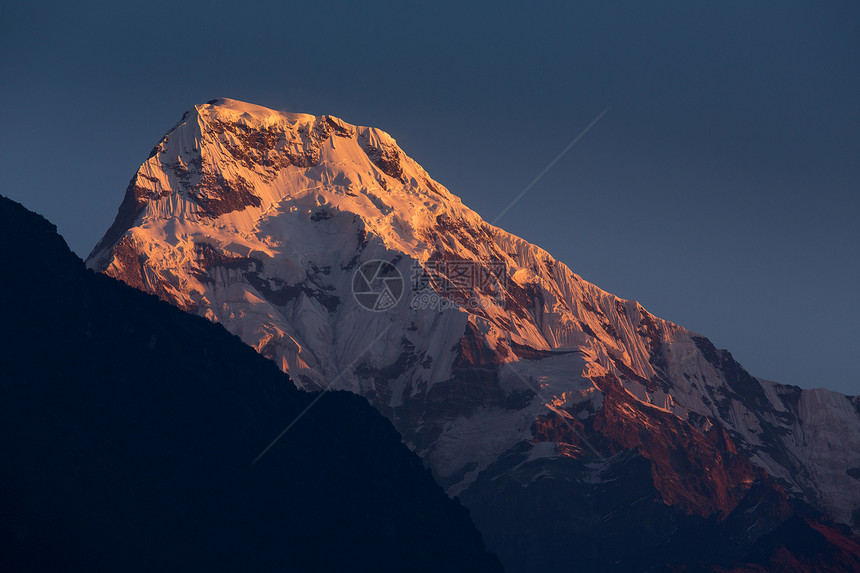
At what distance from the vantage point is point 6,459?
200 meters

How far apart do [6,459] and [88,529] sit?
13.0 meters

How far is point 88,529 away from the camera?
200 m

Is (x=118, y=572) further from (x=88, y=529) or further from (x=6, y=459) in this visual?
(x=6, y=459)

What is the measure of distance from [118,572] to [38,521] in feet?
37.0

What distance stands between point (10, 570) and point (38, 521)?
31.5ft

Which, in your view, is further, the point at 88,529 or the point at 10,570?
the point at 88,529

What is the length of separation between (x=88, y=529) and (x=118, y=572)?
270 inches

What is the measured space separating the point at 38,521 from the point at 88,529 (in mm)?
7240

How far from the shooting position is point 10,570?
18612 cm

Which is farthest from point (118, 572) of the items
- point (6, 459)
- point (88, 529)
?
point (6, 459)

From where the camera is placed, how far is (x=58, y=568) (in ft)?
627

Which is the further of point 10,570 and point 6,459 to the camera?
point 6,459
